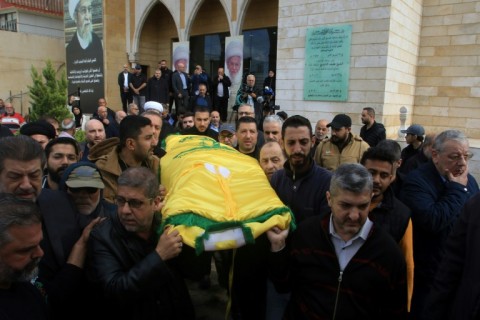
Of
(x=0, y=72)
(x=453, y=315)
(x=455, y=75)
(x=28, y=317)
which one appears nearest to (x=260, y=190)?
(x=453, y=315)

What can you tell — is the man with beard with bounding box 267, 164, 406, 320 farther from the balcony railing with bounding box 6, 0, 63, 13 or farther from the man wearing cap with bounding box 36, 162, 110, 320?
the balcony railing with bounding box 6, 0, 63, 13

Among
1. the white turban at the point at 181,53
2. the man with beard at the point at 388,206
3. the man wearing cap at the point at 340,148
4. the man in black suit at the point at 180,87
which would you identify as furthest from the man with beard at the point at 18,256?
the white turban at the point at 181,53

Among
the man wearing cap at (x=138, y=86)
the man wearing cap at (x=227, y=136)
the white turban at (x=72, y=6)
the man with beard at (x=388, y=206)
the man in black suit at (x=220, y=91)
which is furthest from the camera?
the white turban at (x=72, y=6)

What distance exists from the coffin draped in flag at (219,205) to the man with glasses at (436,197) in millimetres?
975

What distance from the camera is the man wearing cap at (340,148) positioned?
4.59 meters

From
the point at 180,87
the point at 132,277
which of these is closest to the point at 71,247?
the point at 132,277

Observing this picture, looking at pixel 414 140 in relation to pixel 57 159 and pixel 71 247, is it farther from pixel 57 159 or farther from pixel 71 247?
pixel 71 247

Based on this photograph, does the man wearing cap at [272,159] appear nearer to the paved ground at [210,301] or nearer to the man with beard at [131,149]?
the man with beard at [131,149]

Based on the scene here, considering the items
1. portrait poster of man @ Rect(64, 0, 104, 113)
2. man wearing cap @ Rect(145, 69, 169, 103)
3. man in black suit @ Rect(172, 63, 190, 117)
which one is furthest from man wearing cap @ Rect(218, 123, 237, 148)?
portrait poster of man @ Rect(64, 0, 104, 113)

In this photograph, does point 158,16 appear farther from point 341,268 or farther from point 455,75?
point 341,268

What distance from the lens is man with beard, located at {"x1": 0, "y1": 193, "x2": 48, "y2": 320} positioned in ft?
4.07

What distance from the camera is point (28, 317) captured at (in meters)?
1.30

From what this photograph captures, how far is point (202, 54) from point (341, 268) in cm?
1504

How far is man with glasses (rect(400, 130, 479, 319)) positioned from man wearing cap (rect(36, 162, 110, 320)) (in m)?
1.88
